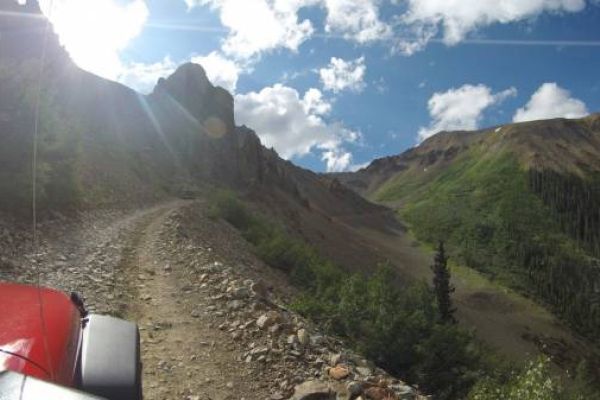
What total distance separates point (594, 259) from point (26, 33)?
14635 centimetres

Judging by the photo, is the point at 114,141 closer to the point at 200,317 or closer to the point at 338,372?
the point at 200,317

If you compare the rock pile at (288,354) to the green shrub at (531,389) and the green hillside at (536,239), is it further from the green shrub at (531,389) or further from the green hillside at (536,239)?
the green hillside at (536,239)

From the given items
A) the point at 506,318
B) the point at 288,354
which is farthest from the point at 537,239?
the point at 288,354

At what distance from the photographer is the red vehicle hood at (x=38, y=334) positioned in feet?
11.1

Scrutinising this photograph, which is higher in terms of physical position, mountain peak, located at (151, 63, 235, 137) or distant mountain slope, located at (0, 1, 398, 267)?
mountain peak, located at (151, 63, 235, 137)

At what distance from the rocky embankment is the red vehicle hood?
518 mm

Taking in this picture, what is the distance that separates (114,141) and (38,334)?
6220 centimetres

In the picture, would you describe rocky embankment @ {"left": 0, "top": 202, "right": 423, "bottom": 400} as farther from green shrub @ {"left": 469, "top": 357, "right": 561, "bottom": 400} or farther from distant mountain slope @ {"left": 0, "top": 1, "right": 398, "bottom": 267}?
distant mountain slope @ {"left": 0, "top": 1, "right": 398, "bottom": 267}

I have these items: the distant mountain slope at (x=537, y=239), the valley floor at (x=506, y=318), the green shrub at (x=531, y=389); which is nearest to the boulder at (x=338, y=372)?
the green shrub at (x=531, y=389)

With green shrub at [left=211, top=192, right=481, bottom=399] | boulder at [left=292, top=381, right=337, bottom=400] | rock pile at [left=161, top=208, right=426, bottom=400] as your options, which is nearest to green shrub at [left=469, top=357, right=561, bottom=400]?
rock pile at [left=161, top=208, right=426, bottom=400]

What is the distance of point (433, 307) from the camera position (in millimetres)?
20188

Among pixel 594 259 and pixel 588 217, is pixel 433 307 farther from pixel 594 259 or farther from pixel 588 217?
pixel 588 217

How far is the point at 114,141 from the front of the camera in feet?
204

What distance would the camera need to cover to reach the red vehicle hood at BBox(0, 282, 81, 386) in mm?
3393
